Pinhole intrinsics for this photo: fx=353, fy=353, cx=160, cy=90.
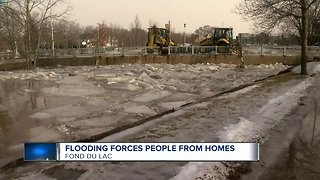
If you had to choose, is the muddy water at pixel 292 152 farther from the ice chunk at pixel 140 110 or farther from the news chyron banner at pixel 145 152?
the ice chunk at pixel 140 110

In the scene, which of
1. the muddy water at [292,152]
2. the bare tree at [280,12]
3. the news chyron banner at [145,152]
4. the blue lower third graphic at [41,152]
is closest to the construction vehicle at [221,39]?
the bare tree at [280,12]

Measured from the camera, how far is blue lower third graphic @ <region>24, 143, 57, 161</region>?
5590mm

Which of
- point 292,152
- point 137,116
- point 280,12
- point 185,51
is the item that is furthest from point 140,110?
point 185,51

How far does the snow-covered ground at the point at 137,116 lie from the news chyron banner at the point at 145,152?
177 millimetres

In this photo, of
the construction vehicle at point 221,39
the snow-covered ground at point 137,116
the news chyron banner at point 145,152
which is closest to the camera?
the news chyron banner at point 145,152

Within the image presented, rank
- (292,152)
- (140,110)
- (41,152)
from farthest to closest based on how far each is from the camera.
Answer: (140,110) → (292,152) → (41,152)

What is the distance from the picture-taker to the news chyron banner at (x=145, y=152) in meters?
5.51

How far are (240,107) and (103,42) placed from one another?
71749mm

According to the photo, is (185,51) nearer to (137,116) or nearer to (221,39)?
(221,39)

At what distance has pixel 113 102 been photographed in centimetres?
1257

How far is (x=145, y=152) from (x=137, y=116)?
4623 mm

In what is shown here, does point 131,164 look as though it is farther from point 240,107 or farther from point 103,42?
point 103,42

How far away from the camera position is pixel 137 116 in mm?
10242

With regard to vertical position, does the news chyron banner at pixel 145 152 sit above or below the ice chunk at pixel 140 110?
above
